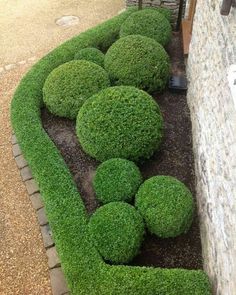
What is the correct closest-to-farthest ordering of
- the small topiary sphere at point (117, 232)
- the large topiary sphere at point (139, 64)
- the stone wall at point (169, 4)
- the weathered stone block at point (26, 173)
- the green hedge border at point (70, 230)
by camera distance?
the green hedge border at point (70, 230)
the small topiary sphere at point (117, 232)
the weathered stone block at point (26, 173)
the large topiary sphere at point (139, 64)
the stone wall at point (169, 4)

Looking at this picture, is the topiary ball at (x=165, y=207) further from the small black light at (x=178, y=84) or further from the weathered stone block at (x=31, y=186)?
the small black light at (x=178, y=84)

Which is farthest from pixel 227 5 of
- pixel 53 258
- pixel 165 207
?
pixel 53 258

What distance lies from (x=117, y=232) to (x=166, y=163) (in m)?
1.53

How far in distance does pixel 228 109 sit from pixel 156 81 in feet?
8.47

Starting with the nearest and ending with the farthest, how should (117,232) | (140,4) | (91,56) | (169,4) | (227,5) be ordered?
1. (227,5)
2. (117,232)
3. (91,56)
4. (140,4)
5. (169,4)

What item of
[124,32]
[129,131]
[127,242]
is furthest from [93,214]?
[124,32]

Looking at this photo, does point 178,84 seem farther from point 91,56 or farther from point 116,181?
point 116,181

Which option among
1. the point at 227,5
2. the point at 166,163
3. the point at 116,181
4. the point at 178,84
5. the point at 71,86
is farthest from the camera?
the point at 178,84

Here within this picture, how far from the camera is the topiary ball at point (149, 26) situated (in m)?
6.87

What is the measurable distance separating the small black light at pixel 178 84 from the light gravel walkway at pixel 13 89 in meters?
2.85

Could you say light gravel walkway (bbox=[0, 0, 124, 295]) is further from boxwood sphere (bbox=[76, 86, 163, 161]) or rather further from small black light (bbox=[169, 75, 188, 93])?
small black light (bbox=[169, 75, 188, 93])

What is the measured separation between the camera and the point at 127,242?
4043 mm

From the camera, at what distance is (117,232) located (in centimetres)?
409

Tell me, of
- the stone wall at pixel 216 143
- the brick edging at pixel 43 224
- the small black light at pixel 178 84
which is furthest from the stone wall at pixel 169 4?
the brick edging at pixel 43 224
